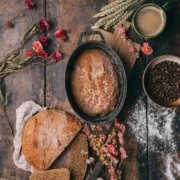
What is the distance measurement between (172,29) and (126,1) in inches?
15.2

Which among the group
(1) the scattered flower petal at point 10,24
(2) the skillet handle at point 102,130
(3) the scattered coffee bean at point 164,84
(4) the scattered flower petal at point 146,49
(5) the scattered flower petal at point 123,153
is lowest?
(5) the scattered flower petal at point 123,153

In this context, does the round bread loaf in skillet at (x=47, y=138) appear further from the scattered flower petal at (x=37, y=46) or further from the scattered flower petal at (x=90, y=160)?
the scattered flower petal at (x=37, y=46)

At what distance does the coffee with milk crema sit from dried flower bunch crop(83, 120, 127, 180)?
0.61m

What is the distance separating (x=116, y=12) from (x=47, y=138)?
918 mm

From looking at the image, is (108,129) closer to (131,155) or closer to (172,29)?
(131,155)

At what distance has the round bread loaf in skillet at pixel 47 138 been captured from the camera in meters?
3.67

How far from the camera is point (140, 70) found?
3.76 metres

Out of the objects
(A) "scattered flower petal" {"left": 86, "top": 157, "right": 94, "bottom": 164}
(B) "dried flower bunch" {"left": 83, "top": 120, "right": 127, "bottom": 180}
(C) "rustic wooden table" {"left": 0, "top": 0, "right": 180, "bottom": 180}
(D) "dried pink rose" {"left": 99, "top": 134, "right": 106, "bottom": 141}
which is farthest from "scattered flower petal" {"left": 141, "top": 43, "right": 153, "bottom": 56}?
(A) "scattered flower petal" {"left": 86, "top": 157, "right": 94, "bottom": 164}

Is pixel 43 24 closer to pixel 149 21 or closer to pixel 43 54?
pixel 43 54

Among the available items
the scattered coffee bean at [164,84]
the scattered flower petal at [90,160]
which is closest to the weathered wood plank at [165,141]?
the scattered coffee bean at [164,84]

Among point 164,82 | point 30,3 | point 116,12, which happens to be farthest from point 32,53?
point 164,82

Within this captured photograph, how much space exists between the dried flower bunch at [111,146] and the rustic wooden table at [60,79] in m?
0.06

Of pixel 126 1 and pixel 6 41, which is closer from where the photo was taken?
pixel 126 1

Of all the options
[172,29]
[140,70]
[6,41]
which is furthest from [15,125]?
[172,29]
